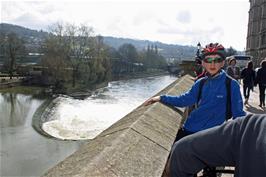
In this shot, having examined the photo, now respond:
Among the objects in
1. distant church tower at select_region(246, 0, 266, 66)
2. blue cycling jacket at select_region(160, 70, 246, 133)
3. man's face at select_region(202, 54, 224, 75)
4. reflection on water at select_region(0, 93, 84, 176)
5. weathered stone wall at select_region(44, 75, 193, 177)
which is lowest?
reflection on water at select_region(0, 93, 84, 176)

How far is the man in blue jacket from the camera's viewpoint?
333 cm

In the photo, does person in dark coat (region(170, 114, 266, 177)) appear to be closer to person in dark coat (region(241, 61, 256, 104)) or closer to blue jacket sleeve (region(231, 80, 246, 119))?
blue jacket sleeve (region(231, 80, 246, 119))

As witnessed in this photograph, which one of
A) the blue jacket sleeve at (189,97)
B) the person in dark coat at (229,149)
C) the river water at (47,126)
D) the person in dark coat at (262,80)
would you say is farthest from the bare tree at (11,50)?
the person in dark coat at (229,149)

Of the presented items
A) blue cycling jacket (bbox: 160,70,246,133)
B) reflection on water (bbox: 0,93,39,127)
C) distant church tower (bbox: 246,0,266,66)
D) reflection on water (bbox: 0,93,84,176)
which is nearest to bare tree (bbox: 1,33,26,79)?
reflection on water (bbox: 0,93,39,127)

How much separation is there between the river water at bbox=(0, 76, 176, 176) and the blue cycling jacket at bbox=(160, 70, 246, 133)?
2229 cm

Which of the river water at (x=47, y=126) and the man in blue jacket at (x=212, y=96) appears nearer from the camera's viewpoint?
the man in blue jacket at (x=212, y=96)

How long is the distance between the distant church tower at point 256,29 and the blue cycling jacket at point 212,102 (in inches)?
2705

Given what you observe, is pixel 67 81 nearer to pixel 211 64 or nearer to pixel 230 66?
pixel 230 66

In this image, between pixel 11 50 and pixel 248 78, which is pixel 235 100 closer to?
pixel 248 78

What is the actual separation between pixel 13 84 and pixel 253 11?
50784mm

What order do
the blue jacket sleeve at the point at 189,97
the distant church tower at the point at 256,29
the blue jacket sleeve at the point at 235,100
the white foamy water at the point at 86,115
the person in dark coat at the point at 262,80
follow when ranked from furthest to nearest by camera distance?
the distant church tower at the point at 256,29, the white foamy water at the point at 86,115, the person in dark coat at the point at 262,80, the blue jacket sleeve at the point at 189,97, the blue jacket sleeve at the point at 235,100

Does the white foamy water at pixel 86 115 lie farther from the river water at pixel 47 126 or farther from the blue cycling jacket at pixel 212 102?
the blue cycling jacket at pixel 212 102

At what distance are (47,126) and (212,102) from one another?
35538 mm

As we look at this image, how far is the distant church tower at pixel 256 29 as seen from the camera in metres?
71.5
